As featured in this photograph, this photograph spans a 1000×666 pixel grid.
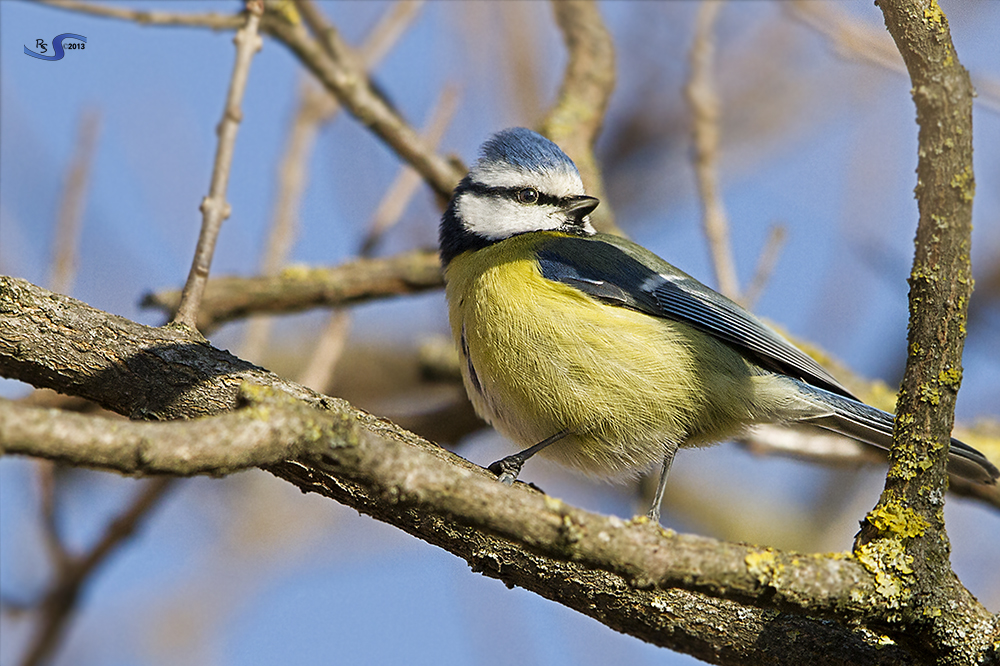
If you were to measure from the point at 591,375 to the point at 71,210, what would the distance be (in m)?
2.35

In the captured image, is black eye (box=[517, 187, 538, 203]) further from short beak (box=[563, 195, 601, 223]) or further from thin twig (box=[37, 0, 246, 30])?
thin twig (box=[37, 0, 246, 30])

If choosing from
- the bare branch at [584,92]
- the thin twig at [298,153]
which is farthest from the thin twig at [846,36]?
the thin twig at [298,153]

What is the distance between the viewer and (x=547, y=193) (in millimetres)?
4020

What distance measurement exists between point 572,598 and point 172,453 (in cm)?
145

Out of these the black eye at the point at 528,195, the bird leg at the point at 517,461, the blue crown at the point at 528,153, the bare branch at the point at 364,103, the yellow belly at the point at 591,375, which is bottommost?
the bird leg at the point at 517,461

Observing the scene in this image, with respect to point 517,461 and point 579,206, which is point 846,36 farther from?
point 517,461

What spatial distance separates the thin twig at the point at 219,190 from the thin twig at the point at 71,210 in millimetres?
1001

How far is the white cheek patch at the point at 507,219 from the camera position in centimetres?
404

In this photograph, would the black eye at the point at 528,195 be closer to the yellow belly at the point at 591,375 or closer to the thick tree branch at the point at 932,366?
the yellow belly at the point at 591,375

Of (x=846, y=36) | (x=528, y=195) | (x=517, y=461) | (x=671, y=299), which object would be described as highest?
(x=846, y=36)

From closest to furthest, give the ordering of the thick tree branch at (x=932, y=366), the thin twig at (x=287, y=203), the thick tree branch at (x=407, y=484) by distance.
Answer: the thick tree branch at (x=407, y=484) < the thick tree branch at (x=932, y=366) < the thin twig at (x=287, y=203)

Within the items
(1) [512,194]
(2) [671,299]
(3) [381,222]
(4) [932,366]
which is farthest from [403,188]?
(4) [932,366]

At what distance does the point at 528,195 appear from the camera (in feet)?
13.3

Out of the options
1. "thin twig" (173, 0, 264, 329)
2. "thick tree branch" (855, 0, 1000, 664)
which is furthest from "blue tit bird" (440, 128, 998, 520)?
"thin twig" (173, 0, 264, 329)
